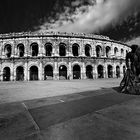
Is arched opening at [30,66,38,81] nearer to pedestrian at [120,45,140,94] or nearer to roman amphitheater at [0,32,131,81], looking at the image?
roman amphitheater at [0,32,131,81]

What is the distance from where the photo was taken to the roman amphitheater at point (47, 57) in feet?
62.6

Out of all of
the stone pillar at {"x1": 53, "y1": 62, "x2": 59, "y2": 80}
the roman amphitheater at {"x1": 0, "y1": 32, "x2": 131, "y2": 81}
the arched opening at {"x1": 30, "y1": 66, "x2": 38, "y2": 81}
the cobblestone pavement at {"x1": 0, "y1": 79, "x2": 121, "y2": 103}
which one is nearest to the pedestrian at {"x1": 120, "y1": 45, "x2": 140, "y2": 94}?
the cobblestone pavement at {"x1": 0, "y1": 79, "x2": 121, "y2": 103}

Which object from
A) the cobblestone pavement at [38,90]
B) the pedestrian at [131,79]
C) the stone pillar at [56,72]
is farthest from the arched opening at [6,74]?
the pedestrian at [131,79]

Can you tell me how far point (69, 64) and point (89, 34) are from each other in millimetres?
8655

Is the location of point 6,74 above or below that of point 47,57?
below

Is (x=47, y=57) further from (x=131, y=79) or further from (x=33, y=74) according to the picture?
(x=131, y=79)

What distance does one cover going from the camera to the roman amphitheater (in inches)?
751

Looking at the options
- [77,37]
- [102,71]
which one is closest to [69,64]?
[77,37]

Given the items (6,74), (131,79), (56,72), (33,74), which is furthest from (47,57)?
(131,79)

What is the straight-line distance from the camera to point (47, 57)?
1900cm

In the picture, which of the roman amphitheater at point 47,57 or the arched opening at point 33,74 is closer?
the roman amphitheater at point 47,57

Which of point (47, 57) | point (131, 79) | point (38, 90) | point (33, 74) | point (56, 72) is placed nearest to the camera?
point (131, 79)

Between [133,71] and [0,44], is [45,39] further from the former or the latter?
[133,71]

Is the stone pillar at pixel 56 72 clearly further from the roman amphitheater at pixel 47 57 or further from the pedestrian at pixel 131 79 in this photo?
the pedestrian at pixel 131 79
